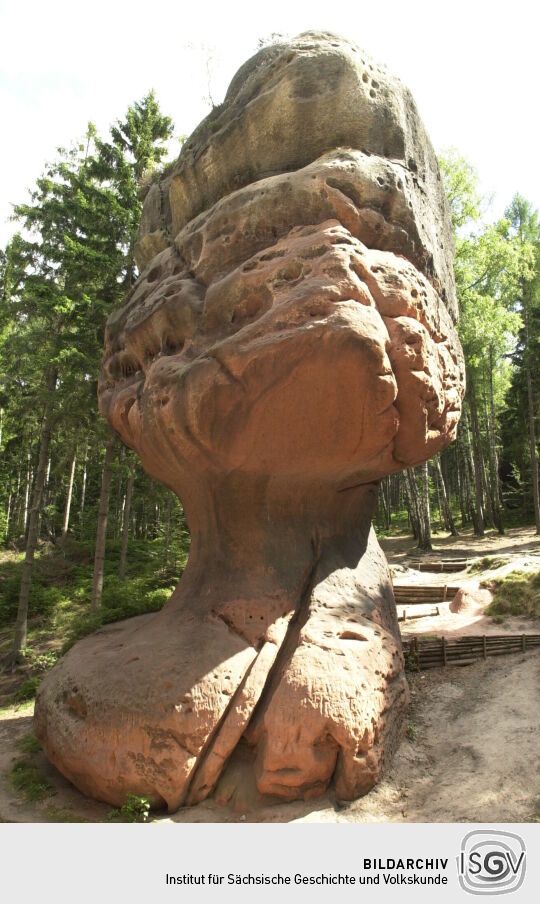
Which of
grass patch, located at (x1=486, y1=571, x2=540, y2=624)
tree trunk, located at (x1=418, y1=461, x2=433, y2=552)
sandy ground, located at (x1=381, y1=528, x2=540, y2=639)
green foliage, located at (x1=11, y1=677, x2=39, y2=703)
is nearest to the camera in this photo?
sandy ground, located at (x1=381, y1=528, x2=540, y2=639)

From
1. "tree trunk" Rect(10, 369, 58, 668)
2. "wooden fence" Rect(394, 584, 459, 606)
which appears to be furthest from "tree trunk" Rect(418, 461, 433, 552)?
"tree trunk" Rect(10, 369, 58, 668)

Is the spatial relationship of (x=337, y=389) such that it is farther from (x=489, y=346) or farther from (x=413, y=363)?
(x=489, y=346)

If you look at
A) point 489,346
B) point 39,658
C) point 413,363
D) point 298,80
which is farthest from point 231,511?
point 489,346

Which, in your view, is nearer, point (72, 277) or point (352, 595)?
point (352, 595)

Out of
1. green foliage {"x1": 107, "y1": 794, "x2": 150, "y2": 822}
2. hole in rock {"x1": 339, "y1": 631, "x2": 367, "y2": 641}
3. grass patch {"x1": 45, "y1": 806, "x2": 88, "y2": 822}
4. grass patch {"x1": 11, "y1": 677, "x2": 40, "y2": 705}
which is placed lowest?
grass patch {"x1": 11, "y1": 677, "x2": 40, "y2": 705}

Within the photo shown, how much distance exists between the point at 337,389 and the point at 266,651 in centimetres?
304

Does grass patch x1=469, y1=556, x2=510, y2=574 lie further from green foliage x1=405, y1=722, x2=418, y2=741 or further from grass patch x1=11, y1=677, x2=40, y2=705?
grass patch x1=11, y1=677, x2=40, y2=705

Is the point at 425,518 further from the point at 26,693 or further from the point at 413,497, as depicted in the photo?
the point at 26,693

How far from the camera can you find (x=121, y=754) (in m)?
5.54

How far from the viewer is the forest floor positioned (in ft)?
16.9

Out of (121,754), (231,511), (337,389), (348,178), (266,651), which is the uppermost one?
(348,178)

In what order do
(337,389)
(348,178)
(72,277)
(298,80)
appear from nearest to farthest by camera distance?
1. (337,389)
2. (348,178)
3. (298,80)
4. (72,277)

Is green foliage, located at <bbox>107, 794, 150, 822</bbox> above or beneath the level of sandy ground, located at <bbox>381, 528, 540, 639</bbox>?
beneath

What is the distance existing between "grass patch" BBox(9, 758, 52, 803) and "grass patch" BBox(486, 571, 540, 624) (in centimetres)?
745
